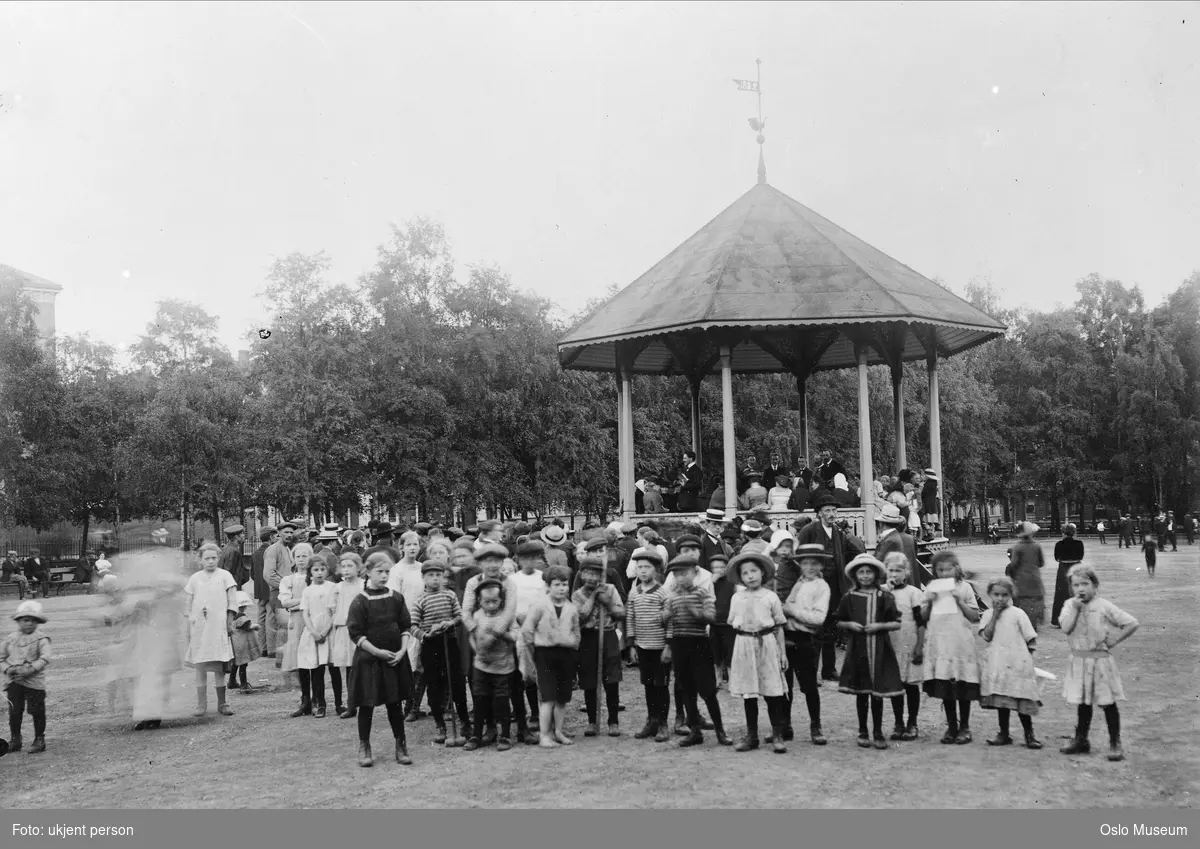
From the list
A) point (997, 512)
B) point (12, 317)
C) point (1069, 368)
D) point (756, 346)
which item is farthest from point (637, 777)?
point (997, 512)

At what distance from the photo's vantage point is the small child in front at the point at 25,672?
10094 millimetres

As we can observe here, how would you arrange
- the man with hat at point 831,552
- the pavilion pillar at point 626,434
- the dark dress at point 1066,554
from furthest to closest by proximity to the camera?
1. the pavilion pillar at point 626,434
2. the dark dress at point 1066,554
3. the man with hat at point 831,552

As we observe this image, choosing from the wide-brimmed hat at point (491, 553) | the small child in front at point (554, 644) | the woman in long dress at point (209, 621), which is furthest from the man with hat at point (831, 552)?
the woman in long dress at point (209, 621)

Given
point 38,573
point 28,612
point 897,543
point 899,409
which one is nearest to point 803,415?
point 899,409

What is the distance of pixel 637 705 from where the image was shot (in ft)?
38.2

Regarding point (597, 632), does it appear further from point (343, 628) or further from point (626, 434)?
point (626, 434)

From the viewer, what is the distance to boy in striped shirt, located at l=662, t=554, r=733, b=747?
9.38 meters

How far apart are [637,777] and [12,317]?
119 feet

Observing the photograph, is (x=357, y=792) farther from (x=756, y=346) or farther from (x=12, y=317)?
(x=12, y=317)

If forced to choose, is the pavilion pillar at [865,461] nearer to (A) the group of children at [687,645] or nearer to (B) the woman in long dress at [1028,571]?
(B) the woman in long dress at [1028,571]

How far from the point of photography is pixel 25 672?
33.0ft

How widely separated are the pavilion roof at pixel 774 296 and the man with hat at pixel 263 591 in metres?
7.52

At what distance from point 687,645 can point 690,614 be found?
305 mm

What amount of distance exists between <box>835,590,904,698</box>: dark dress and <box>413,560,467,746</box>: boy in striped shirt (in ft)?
11.7
